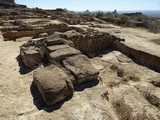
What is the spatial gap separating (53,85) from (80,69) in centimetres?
108

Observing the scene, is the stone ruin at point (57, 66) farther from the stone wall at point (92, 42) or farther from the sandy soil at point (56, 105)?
the sandy soil at point (56, 105)

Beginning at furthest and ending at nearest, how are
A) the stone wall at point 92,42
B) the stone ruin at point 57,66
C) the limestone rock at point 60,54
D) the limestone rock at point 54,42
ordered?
the stone wall at point 92,42
the limestone rock at point 54,42
the limestone rock at point 60,54
the stone ruin at point 57,66

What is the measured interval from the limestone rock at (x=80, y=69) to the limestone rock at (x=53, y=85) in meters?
0.32

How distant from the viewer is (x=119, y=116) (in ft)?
14.1

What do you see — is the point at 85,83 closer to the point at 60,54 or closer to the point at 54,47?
the point at 60,54

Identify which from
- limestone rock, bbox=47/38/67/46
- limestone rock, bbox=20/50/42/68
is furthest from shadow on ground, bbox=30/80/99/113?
limestone rock, bbox=47/38/67/46

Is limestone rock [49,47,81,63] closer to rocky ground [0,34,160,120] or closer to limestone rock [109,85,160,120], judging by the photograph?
rocky ground [0,34,160,120]

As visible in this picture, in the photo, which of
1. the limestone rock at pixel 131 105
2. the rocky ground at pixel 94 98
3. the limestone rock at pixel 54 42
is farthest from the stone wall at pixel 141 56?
the limestone rock at pixel 54 42

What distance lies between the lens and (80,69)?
16.8 ft

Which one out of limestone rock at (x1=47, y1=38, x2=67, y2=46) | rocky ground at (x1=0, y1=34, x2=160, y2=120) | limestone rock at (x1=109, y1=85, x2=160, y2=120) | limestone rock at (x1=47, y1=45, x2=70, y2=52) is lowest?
limestone rock at (x1=109, y1=85, x2=160, y2=120)

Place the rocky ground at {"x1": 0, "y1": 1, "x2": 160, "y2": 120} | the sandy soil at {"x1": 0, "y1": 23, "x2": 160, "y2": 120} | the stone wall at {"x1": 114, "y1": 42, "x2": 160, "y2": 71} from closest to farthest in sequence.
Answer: the sandy soil at {"x1": 0, "y1": 23, "x2": 160, "y2": 120} → the rocky ground at {"x1": 0, "y1": 1, "x2": 160, "y2": 120} → the stone wall at {"x1": 114, "y1": 42, "x2": 160, "y2": 71}

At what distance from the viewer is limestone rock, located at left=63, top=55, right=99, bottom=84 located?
4945mm

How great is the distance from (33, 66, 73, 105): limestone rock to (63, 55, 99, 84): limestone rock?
0.32 meters

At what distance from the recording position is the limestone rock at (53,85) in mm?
4113
